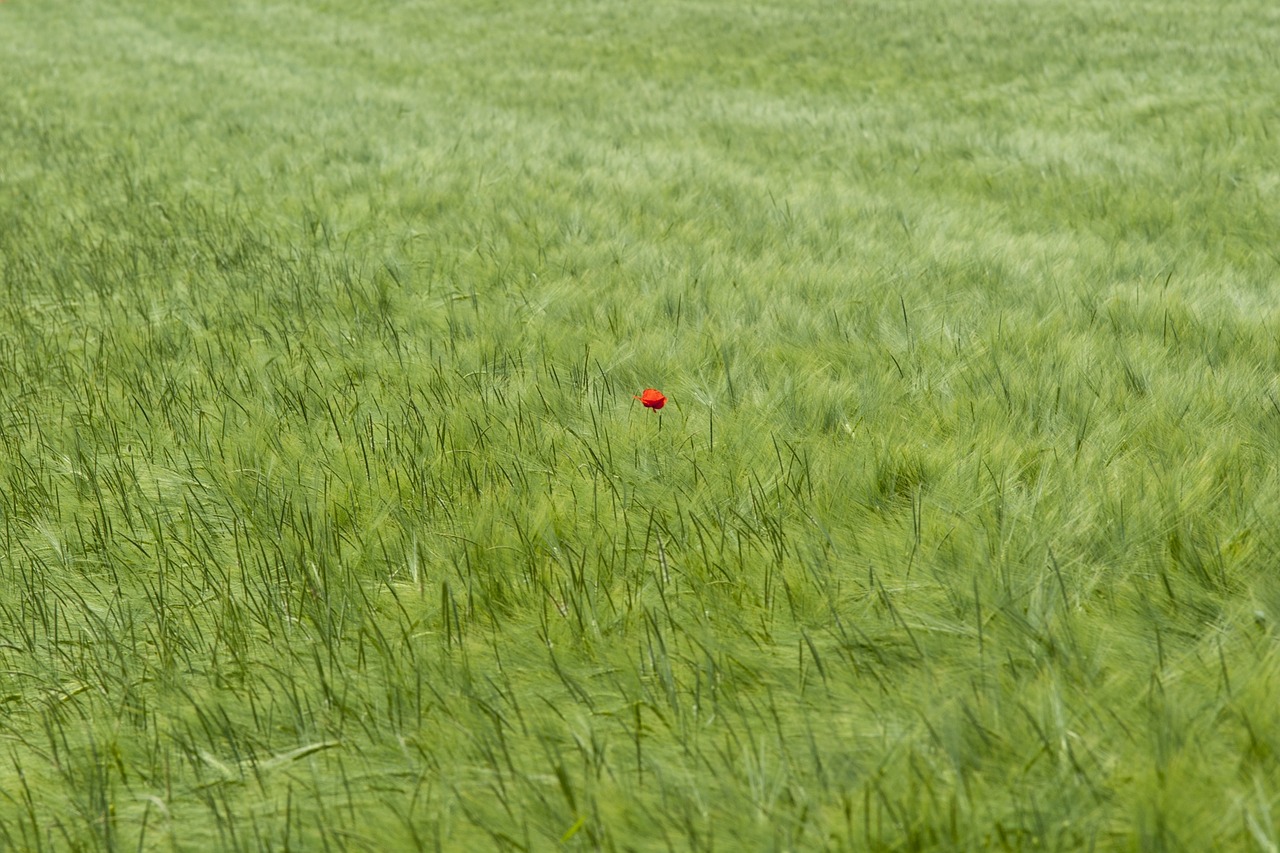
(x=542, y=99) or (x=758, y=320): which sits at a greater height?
(x=542, y=99)

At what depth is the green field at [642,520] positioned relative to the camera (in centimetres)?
126

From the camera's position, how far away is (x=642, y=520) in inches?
79.2

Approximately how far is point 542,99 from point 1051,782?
989 centimetres

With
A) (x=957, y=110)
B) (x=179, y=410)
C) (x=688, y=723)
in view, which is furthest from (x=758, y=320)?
(x=957, y=110)

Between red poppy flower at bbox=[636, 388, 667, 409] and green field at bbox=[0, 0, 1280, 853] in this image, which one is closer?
green field at bbox=[0, 0, 1280, 853]

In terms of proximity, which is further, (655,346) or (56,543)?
(655,346)

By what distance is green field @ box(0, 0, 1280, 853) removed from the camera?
1.26m

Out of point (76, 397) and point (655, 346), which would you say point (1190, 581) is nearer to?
point (655, 346)

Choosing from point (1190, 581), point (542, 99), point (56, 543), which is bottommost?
point (56, 543)

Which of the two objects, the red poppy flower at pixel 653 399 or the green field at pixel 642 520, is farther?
the red poppy flower at pixel 653 399

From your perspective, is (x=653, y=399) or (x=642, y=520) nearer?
(x=642, y=520)

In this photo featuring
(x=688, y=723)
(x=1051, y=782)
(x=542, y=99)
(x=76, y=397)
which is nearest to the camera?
(x=1051, y=782)

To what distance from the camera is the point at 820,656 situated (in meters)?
1.52

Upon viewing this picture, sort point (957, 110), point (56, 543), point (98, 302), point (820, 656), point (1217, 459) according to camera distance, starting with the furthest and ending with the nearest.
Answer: point (957, 110) < point (98, 302) < point (56, 543) < point (1217, 459) < point (820, 656)
